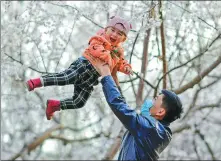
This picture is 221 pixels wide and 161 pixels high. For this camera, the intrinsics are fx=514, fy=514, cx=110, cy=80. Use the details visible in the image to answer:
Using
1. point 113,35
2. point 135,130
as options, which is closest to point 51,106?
point 113,35

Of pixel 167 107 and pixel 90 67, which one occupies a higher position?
pixel 90 67

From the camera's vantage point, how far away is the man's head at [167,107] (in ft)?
11.3

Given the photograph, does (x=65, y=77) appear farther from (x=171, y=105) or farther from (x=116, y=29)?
(x=171, y=105)

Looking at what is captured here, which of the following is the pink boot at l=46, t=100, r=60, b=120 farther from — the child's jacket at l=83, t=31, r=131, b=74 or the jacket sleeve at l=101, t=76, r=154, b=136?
the jacket sleeve at l=101, t=76, r=154, b=136

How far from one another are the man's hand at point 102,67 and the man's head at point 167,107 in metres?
0.40

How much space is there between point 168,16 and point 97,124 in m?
4.92

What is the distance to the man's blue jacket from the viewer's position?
3.17 meters

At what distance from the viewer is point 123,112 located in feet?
10.4

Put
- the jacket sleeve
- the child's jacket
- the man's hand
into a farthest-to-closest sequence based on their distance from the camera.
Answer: the child's jacket
the man's hand
the jacket sleeve

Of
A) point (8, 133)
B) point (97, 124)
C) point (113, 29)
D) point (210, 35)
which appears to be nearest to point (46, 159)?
point (8, 133)

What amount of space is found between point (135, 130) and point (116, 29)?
86 cm

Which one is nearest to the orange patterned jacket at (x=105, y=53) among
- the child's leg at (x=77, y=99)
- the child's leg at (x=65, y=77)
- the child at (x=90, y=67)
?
the child at (x=90, y=67)

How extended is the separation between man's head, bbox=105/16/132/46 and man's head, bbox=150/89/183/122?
0.59 m

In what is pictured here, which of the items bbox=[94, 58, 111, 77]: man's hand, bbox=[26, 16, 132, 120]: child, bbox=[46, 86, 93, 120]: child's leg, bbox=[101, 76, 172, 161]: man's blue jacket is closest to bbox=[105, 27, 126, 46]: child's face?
bbox=[26, 16, 132, 120]: child
